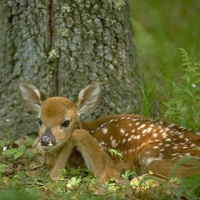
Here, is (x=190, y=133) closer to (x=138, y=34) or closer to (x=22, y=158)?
(x=22, y=158)

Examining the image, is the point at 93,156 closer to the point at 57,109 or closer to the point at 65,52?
the point at 57,109

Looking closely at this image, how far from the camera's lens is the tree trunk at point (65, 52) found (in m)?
9.41

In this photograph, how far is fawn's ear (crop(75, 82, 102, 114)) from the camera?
906 cm

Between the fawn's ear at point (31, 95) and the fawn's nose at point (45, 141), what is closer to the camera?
the fawn's nose at point (45, 141)

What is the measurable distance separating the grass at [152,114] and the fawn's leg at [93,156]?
95 millimetres

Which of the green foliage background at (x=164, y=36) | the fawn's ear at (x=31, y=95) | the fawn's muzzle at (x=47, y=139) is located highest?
the fawn's ear at (x=31, y=95)

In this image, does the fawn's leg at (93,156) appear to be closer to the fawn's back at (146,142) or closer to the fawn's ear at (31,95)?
the fawn's back at (146,142)

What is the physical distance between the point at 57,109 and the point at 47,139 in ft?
1.29

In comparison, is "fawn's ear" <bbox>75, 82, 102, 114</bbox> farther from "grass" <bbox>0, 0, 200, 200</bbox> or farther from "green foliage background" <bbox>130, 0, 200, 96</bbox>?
"green foliage background" <bbox>130, 0, 200, 96</bbox>

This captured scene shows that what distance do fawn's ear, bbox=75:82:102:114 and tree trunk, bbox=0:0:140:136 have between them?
0.36 m

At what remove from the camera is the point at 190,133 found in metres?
8.48

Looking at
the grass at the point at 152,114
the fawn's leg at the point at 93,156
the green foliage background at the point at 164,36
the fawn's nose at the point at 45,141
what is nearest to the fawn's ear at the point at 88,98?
the fawn's leg at the point at 93,156

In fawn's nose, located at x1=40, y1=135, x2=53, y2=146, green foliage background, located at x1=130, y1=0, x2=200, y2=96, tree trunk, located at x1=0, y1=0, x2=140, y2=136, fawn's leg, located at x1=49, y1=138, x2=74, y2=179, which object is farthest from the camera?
green foliage background, located at x1=130, y1=0, x2=200, y2=96

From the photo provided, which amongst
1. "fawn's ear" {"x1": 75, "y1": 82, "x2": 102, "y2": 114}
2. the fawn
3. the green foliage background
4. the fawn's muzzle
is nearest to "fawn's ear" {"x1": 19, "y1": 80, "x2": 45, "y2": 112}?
the fawn
